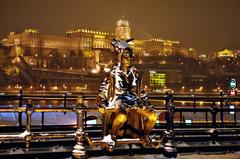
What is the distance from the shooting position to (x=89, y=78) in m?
86.6

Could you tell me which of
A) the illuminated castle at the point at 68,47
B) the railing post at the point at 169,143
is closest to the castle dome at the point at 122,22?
the illuminated castle at the point at 68,47

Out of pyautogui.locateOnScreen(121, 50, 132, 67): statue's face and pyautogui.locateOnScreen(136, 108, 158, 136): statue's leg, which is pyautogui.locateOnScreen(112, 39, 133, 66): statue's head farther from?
pyautogui.locateOnScreen(136, 108, 158, 136): statue's leg

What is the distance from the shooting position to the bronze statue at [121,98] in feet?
22.9

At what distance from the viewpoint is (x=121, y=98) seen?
22.9 ft

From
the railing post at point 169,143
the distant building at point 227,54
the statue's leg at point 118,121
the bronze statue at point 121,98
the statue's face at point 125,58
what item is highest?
the distant building at point 227,54

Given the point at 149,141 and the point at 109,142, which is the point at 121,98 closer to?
the point at 109,142

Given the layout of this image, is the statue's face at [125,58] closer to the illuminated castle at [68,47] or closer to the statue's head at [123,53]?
the statue's head at [123,53]

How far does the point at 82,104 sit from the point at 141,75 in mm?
1109

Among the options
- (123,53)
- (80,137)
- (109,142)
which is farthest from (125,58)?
(80,137)

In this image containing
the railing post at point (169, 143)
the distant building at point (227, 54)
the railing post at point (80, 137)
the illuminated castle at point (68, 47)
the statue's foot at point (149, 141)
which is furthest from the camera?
the distant building at point (227, 54)

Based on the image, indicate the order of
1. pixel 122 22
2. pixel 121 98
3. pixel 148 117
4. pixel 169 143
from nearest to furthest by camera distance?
pixel 121 98 < pixel 148 117 < pixel 169 143 < pixel 122 22

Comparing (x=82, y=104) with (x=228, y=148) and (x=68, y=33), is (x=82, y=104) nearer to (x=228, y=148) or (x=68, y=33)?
(x=228, y=148)

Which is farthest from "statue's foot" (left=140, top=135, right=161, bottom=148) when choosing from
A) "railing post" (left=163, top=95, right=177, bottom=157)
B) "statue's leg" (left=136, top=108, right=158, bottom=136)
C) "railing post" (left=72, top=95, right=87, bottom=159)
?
"railing post" (left=72, top=95, right=87, bottom=159)

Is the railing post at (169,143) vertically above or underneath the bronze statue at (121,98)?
underneath
